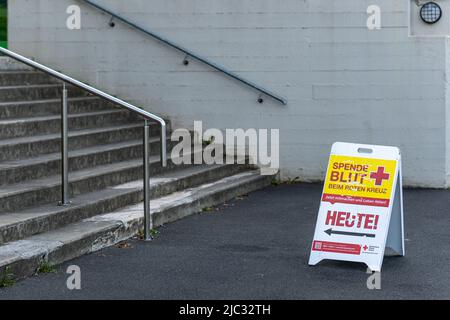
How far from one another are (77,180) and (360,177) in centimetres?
263

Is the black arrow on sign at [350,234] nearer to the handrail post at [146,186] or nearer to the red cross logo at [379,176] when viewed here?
the red cross logo at [379,176]

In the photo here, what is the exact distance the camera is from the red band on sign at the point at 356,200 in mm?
6785

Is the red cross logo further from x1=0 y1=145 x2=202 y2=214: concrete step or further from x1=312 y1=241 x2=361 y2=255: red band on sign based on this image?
x1=0 y1=145 x2=202 y2=214: concrete step

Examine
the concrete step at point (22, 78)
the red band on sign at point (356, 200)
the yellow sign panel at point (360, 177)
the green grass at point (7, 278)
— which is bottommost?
the green grass at point (7, 278)

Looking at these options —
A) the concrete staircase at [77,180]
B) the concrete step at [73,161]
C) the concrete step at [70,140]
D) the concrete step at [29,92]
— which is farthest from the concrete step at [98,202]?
the concrete step at [29,92]

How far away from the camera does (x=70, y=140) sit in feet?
31.0

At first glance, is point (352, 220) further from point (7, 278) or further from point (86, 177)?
point (86, 177)

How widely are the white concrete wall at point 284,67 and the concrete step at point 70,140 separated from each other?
0.91 m

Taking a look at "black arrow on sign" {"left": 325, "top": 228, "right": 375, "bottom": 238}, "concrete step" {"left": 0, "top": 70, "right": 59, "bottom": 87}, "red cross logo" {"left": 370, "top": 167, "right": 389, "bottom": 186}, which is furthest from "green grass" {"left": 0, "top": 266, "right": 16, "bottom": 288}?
"concrete step" {"left": 0, "top": 70, "right": 59, "bottom": 87}

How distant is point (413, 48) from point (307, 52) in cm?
129

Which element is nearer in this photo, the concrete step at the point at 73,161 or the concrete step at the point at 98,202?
the concrete step at the point at 98,202

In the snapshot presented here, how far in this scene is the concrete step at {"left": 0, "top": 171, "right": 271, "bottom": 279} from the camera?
20.4 ft
